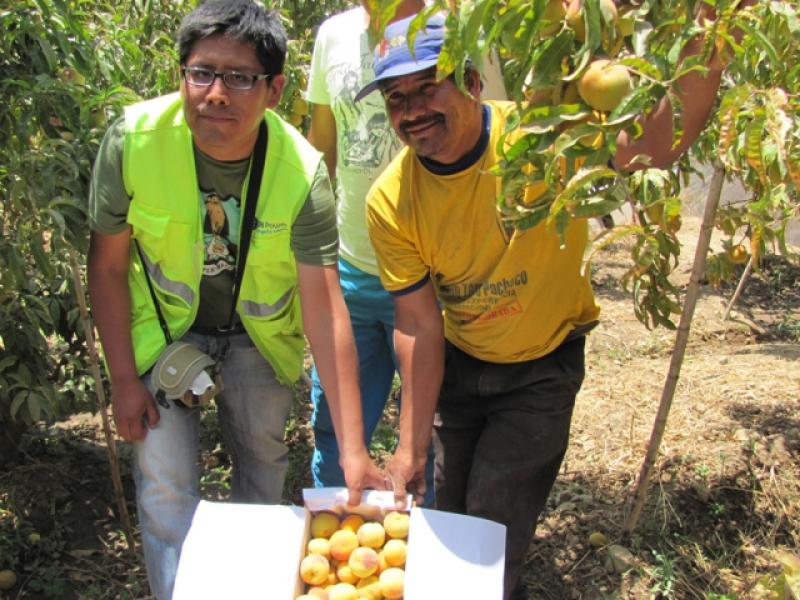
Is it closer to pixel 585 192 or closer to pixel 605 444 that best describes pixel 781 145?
pixel 585 192

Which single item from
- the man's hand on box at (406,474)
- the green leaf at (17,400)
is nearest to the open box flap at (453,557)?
the man's hand on box at (406,474)

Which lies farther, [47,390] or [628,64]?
[47,390]

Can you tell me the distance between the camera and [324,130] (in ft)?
8.91

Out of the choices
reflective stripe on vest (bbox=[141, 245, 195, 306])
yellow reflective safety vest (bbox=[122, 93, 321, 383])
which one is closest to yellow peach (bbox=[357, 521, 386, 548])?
yellow reflective safety vest (bbox=[122, 93, 321, 383])

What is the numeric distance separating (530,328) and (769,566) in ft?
4.41

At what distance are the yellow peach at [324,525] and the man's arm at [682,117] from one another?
39.2 inches

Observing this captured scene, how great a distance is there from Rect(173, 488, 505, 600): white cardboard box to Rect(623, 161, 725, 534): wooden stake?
1.13 m

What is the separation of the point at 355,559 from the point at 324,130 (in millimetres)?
1466

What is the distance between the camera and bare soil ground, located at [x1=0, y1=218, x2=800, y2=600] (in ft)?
9.25

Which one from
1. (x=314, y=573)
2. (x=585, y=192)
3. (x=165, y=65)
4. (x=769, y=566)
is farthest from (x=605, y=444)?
(x=585, y=192)

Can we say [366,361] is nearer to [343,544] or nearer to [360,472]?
[360,472]

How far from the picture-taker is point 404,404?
2182 mm

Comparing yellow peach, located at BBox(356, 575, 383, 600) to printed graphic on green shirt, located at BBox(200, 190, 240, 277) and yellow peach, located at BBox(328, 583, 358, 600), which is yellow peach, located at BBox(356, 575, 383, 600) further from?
printed graphic on green shirt, located at BBox(200, 190, 240, 277)

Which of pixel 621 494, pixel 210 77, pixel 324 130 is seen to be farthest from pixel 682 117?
pixel 621 494
